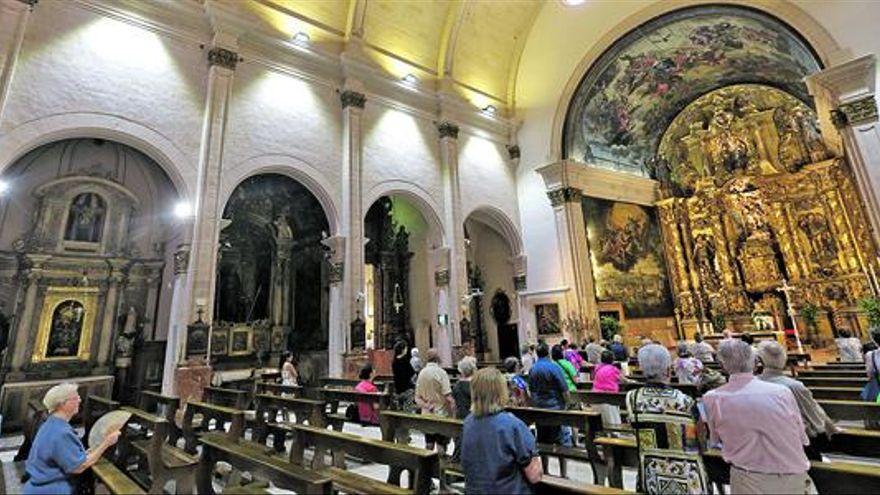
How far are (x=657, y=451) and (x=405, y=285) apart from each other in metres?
14.1

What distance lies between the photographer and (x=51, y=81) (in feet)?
26.9

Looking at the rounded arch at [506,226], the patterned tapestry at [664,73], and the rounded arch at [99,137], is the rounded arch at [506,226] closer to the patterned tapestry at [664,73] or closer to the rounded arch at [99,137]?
the patterned tapestry at [664,73]

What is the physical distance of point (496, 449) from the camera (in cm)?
230

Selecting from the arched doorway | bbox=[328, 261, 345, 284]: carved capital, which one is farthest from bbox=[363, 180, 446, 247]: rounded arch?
the arched doorway

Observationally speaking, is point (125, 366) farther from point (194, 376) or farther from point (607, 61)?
point (607, 61)

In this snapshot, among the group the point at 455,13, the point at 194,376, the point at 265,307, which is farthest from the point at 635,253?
the point at 194,376

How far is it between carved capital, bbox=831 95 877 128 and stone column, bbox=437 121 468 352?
9.43 meters

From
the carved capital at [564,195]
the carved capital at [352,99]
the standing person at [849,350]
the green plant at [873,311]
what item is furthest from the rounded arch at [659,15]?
the carved capital at [352,99]

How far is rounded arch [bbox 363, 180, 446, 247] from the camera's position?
12781 mm

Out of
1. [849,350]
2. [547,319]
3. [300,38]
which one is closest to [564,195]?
[547,319]

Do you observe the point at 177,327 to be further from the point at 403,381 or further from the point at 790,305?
the point at 790,305

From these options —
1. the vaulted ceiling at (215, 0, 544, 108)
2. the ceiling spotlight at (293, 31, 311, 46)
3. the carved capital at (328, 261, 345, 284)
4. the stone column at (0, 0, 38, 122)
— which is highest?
the vaulted ceiling at (215, 0, 544, 108)

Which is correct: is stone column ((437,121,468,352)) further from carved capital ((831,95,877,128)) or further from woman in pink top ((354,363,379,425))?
carved capital ((831,95,877,128))

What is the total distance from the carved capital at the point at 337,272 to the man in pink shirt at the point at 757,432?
31.6ft
